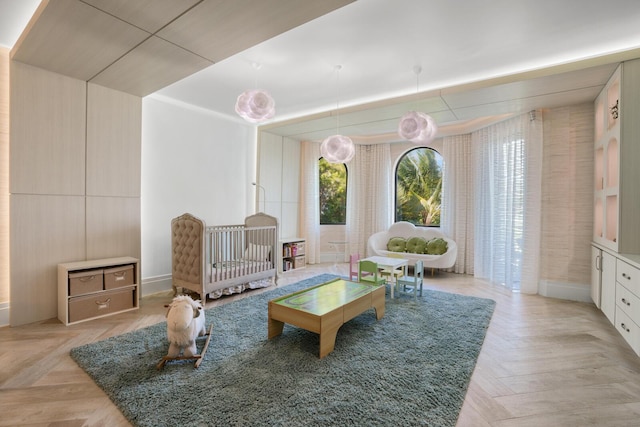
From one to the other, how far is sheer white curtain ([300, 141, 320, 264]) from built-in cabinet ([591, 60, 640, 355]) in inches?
174

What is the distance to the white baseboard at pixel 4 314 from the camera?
2867mm

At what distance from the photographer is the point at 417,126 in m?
3.13

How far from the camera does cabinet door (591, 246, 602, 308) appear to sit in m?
3.38

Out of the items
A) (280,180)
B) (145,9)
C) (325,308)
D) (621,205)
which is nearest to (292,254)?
(280,180)

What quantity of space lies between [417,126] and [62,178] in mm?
3756

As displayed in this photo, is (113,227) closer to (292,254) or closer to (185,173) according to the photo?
(185,173)

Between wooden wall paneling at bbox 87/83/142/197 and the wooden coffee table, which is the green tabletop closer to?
the wooden coffee table

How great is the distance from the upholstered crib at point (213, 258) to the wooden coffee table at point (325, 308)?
1.33 m

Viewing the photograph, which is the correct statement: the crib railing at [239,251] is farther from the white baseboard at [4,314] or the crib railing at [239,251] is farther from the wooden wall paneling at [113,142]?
the white baseboard at [4,314]

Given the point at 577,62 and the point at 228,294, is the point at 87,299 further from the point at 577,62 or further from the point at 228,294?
the point at 577,62

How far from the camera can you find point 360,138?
6.34m

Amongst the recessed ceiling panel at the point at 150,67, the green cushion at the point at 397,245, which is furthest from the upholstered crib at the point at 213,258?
the green cushion at the point at 397,245

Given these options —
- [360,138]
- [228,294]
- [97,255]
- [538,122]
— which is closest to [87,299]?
[97,255]

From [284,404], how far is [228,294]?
240 centimetres
